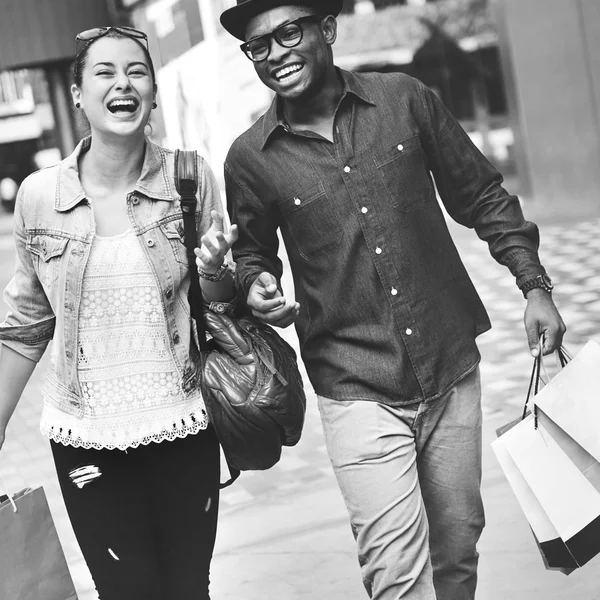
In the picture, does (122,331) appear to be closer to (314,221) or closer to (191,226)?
(191,226)

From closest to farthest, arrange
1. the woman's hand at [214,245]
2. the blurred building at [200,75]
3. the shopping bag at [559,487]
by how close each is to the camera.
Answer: the woman's hand at [214,245] → the shopping bag at [559,487] → the blurred building at [200,75]

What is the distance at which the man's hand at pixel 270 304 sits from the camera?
2.85 meters

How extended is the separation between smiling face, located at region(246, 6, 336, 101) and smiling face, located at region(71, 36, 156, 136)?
33cm

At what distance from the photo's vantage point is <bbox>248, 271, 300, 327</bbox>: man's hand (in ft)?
9.34

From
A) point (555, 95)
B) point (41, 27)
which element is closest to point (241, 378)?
point (555, 95)

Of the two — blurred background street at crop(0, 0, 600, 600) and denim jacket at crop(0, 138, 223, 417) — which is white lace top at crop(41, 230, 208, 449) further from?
blurred background street at crop(0, 0, 600, 600)

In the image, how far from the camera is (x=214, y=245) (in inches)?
109

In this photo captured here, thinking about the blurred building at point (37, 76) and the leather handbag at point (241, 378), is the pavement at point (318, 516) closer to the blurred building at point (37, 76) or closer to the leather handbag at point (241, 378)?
the leather handbag at point (241, 378)

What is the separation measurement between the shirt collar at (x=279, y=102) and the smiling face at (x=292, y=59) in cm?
6

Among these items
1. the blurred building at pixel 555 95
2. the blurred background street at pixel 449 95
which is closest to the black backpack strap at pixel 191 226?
the blurred background street at pixel 449 95

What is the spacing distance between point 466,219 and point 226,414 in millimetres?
1014

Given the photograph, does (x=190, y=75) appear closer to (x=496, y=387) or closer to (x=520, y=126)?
(x=520, y=126)

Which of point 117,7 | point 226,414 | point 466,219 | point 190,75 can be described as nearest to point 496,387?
point 466,219

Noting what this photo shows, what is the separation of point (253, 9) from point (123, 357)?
3.43 ft
